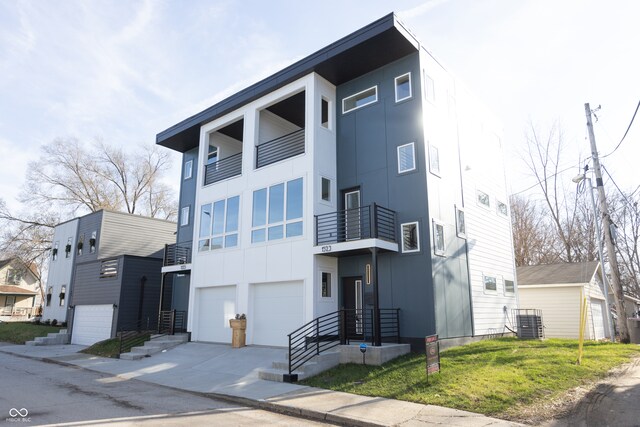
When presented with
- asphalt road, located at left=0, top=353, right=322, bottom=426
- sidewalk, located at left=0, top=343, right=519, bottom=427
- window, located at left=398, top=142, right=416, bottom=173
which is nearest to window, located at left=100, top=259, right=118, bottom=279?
sidewalk, located at left=0, top=343, right=519, bottom=427

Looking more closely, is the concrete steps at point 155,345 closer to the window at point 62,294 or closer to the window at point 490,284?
Answer: the window at point 490,284

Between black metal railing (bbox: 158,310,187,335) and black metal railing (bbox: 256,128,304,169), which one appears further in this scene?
black metal railing (bbox: 158,310,187,335)

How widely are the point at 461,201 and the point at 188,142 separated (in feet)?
43.2

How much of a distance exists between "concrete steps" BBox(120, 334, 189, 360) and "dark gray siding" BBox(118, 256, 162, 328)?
3.47 metres

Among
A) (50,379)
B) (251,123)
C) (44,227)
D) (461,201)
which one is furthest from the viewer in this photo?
(44,227)

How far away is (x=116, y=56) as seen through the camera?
12.3 meters

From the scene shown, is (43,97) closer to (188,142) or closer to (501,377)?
(188,142)

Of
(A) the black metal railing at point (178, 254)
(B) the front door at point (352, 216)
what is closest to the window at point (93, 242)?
(A) the black metal railing at point (178, 254)

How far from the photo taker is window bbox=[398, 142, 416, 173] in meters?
13.6

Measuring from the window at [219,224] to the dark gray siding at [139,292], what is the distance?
190 inches

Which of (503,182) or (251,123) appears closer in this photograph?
(251,123)

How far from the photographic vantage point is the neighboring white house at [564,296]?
66.0ft

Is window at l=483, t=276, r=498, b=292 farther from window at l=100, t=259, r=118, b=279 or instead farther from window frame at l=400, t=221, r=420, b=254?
window at l=100, t=259, r=118, b=279

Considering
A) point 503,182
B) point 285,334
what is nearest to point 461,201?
point 503,182
